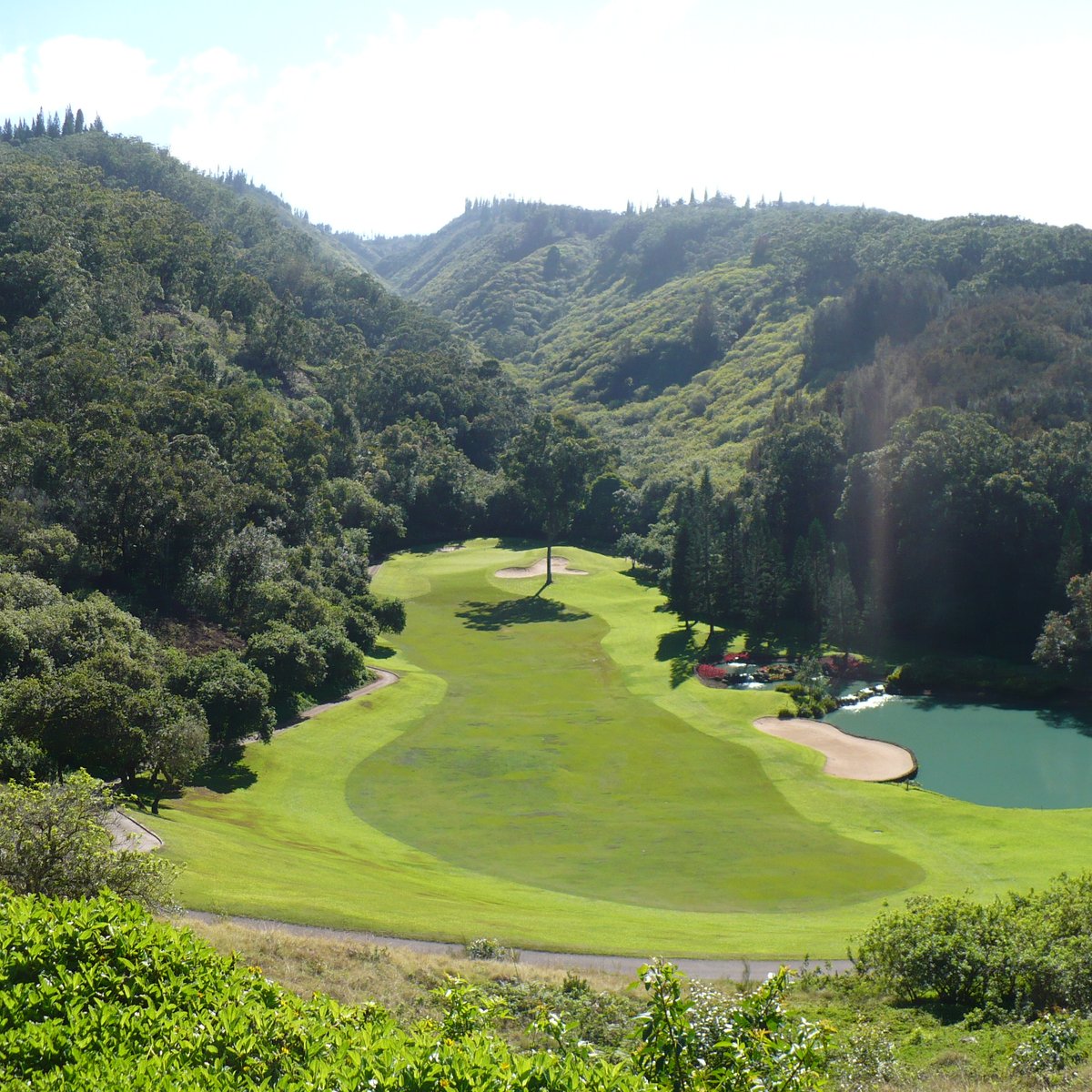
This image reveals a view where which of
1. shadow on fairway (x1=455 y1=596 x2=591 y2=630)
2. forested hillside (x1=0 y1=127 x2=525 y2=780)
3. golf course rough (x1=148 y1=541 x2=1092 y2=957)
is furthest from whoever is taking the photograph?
shadow on fairway (x1=455 y1=596 x2=591 y2=630)

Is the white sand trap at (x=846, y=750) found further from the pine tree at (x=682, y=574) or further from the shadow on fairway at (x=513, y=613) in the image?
the shadow on fairway at (x=513, y=613)

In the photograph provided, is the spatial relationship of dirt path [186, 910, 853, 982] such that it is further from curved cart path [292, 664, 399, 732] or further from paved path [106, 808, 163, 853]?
curved cart path [292, 664, 399, 732]

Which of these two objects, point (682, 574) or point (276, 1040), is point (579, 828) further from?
point (682, 574)

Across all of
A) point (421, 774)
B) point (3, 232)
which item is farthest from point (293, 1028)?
point (3, 232)

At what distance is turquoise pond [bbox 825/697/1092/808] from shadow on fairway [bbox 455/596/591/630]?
2748 centimetres

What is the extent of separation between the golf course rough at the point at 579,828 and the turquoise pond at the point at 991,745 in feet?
16.0

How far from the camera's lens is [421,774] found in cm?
4703

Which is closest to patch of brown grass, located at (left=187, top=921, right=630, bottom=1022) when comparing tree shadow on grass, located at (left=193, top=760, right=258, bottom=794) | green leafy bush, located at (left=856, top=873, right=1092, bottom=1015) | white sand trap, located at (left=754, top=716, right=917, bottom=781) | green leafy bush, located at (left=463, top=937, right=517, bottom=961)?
green leafy bush, located at (left=463, top=937, right=517, bottom=961)

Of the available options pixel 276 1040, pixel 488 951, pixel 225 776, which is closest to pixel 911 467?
pixel 225 776

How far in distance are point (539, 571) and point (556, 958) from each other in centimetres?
7286

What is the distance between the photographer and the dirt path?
78.1 ft

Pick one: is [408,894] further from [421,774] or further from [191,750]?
[421,774]

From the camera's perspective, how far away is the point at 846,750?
5209cm

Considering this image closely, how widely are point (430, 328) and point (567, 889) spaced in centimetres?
14374
